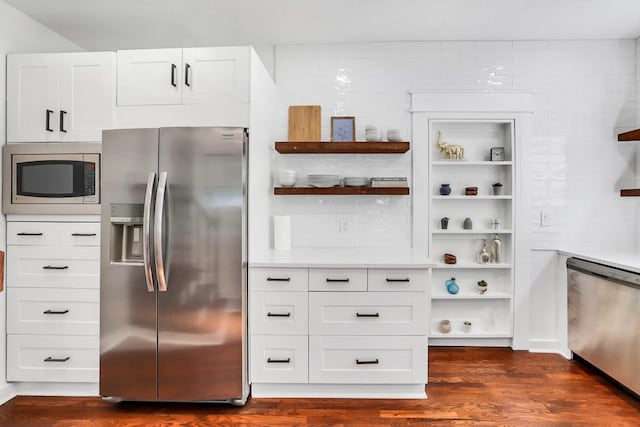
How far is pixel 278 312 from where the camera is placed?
275 cm

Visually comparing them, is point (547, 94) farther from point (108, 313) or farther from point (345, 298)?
point (108, 313)

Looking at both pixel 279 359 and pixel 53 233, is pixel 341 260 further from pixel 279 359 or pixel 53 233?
pixel 53 233

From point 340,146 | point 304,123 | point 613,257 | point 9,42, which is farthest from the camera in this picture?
point 304,123

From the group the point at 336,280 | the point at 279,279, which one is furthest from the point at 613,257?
the point at 279,279

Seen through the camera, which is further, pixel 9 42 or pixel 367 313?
pixel 9 42

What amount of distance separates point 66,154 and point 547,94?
366 centimetres

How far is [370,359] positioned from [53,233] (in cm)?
217

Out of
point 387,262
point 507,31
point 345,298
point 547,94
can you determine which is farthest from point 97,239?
point 547,94

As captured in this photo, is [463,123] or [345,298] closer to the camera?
Result: [345,298]

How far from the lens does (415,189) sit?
3.68 m

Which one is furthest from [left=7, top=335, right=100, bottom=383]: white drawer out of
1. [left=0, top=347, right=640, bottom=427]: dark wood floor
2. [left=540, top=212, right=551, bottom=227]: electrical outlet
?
[left=540, top=212, right=551, bottom=227]: electrical outlet

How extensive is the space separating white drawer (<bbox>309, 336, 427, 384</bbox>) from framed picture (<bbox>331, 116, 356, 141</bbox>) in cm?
165

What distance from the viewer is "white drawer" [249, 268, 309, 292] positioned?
2.75 meters

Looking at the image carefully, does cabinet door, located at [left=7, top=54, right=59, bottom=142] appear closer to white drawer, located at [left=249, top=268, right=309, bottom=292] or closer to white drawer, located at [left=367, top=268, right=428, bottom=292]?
white drawer, located at [left=249, top=268, right=309, bottom=292]
